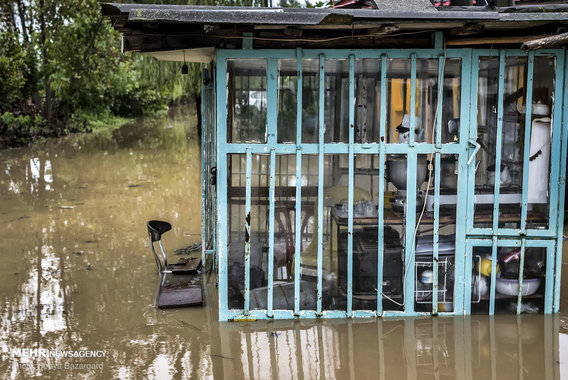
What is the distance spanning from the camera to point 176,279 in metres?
6.88

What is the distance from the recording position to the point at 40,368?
15.5 feet

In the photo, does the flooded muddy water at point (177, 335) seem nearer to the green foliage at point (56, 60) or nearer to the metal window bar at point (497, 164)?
the metal window bar at point (497, 164)

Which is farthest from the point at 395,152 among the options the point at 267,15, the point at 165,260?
the point at 165,260

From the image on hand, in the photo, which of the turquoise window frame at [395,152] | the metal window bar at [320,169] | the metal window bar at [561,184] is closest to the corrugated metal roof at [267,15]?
the turquoise window frame at [395,152]

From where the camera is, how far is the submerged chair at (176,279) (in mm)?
6086

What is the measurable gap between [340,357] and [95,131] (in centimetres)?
2443

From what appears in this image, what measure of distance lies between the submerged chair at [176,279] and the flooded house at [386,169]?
729mm

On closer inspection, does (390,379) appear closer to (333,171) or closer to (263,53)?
(333,171)

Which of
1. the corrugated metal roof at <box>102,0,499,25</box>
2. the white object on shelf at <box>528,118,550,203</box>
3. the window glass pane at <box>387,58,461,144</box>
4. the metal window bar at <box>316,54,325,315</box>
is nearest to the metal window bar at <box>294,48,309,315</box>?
the metal window bar at <box>316,54,325,315</box>

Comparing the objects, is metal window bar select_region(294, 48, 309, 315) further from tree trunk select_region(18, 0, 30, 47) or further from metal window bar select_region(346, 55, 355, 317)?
tree trunk select_region(18, 0, 30, 47)

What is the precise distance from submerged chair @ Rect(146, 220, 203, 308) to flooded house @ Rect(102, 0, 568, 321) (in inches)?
28.7

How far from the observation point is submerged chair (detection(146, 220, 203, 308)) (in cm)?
609

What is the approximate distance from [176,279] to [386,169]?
284 centimetres

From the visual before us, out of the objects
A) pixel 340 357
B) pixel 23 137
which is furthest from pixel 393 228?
pixel 23 137
